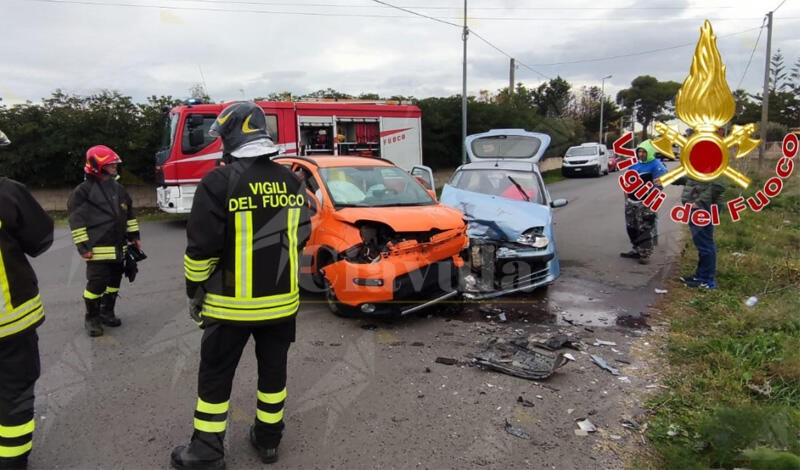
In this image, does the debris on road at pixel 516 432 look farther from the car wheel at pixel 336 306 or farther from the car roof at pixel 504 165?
the car roof at pixel 504 165

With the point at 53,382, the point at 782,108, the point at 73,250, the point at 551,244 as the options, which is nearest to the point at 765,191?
the point at 551,244

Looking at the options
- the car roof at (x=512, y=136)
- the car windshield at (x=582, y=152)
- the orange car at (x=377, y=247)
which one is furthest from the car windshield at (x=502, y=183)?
the car windshield at (x=582, y=152)

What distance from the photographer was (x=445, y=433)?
11.0 feet

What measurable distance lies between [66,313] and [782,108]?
1154 inches

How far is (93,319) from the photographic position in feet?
16.4

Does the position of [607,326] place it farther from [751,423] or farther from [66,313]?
[66,313]

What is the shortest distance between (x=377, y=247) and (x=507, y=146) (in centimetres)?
418

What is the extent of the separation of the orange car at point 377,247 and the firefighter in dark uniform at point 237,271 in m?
2.15

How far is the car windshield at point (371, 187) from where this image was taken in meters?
5.76

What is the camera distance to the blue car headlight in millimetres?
6188

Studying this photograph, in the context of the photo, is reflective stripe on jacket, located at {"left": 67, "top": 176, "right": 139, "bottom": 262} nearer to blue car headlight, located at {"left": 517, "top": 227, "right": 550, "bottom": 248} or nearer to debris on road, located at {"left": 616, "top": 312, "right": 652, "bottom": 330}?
blue car headlight, located at {"left": 517, "top": 227, "right": 550, "bottom": 248}

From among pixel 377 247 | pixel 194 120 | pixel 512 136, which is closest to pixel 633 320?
pixel 377 247

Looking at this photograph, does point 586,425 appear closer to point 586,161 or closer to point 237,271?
point 237,271

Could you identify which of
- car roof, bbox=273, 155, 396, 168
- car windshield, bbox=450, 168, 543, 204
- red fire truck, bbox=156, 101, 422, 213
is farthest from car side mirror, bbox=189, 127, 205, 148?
car windshield, bbox=450, 168, 543, 204
